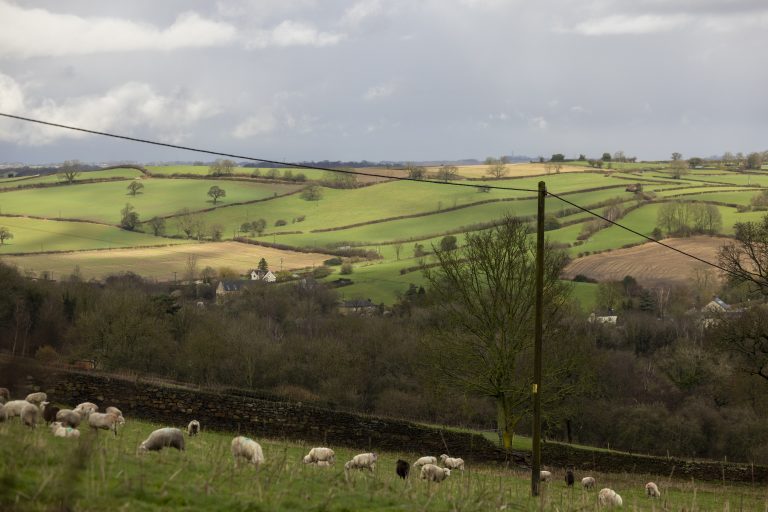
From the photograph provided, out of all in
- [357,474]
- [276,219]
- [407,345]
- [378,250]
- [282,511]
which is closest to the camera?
[282,511]

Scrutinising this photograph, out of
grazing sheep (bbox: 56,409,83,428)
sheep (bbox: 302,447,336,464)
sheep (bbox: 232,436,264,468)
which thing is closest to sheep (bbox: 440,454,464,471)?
sheep (bbox: 302,447,336,464)

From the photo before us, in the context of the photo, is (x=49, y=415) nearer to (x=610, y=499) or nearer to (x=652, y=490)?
(x=610, y=499)

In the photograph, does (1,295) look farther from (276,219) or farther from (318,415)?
(276,219)

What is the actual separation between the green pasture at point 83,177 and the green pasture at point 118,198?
550 cm

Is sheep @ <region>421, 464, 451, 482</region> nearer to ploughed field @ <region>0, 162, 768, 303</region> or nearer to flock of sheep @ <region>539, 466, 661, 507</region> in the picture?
flock of sheep @ <region>539, 466, 661, 507</region>

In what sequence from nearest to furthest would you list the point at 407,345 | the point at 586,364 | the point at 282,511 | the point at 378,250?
1. the point at 282,511
2. the point at 586,364
3. the point at 407,345
4. the point at 378,250

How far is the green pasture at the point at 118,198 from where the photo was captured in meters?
145

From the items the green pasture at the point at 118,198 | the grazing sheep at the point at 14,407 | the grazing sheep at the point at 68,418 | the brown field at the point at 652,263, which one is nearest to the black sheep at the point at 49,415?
the grazing sheep at the point at 68,418

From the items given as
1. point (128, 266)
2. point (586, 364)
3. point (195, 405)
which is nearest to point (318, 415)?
point (195, 405)

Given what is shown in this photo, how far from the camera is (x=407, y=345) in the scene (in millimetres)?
73375

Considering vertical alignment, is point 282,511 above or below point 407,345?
above

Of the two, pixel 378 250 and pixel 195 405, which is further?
pixel 378 250

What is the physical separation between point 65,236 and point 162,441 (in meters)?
123

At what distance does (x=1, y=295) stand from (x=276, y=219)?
81.8 meters
